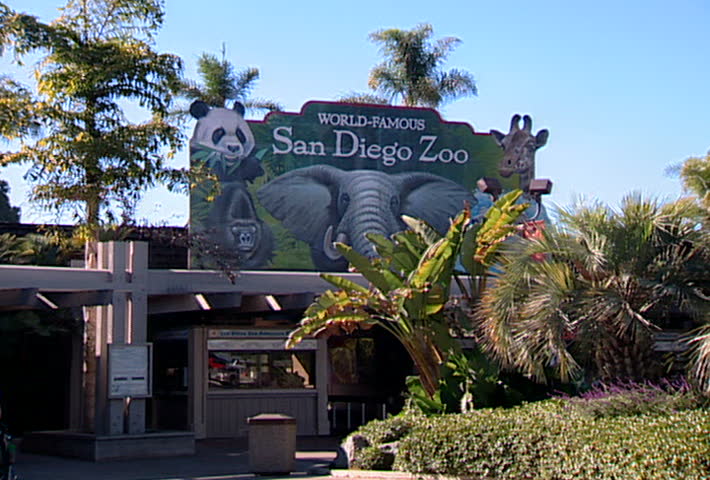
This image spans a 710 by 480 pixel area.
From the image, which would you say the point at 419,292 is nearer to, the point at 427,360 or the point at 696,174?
the point at 427,360

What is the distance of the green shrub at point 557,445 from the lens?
37.5 feet

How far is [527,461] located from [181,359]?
13.4m

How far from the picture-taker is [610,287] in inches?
542

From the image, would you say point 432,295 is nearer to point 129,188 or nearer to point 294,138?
point 129,188

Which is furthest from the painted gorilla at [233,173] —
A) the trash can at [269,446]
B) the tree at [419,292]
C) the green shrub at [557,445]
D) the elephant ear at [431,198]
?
the green shrub at [557,445]

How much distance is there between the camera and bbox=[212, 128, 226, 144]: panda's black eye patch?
27266 mm

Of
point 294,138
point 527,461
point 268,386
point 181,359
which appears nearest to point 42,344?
point 181,359

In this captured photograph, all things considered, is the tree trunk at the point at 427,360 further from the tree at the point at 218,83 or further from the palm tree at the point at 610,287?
the tree at the point at 218,83

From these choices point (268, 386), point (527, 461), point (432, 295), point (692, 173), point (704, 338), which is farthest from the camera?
point (692, 173)

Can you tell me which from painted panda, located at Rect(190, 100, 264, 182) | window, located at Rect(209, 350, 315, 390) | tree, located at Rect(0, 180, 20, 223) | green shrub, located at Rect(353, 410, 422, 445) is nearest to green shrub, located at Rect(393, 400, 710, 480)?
green shrub, located at Rect(353, 410, 422, 445)

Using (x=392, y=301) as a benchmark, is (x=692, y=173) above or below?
above

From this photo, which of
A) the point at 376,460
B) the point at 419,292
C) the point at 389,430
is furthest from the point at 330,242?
the point at 376,460

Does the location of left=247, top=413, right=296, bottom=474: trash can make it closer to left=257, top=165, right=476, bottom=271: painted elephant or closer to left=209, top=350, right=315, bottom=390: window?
left=209, top=350, right=315, bottom=390: window

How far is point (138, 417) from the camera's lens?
1905cm
